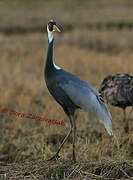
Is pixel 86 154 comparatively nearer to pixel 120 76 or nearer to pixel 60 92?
pixel 60 92

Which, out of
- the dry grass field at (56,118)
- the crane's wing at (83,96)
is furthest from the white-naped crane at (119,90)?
the crane's wing at (83,96)

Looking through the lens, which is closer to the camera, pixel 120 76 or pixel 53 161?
pixel 53 161

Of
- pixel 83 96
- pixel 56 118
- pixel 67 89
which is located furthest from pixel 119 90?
pixel 67 89

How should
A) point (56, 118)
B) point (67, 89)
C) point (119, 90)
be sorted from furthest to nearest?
point (56, 118)
point (119, 90)
point (67, 89)

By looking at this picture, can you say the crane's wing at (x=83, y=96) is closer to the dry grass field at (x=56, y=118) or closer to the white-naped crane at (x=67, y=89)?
the white-naped crane at (x=67, y=89)

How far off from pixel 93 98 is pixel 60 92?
378 mm

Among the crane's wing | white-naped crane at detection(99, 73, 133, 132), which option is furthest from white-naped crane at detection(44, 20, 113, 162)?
white-naped crane at detection(99, 73, 133, 132)

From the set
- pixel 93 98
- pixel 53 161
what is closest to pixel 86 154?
pixel 53 161

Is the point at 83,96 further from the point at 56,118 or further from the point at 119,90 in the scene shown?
the point at 56,118

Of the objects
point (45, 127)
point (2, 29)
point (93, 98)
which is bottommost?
point (45, 127)

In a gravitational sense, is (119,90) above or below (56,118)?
above

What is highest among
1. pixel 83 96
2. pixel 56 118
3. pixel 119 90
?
pixel 119 90

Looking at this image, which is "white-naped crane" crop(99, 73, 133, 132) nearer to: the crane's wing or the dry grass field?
the dry grass field

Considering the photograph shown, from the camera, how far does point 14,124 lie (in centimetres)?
581
